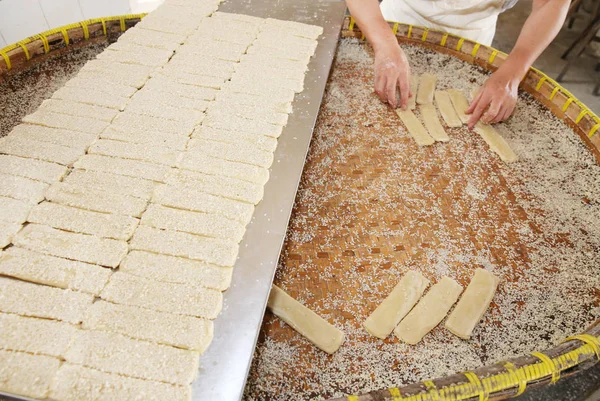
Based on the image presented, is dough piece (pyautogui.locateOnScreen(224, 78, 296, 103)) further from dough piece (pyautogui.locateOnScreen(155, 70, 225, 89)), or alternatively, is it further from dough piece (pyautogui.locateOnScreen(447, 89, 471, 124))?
dough piece (pyautogui.locateOnScreen(447, 89, 471, 124))

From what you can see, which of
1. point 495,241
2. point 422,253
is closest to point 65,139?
point 422,253

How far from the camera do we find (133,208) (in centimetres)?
160

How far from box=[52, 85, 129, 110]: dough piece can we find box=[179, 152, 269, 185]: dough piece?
1.77 feet

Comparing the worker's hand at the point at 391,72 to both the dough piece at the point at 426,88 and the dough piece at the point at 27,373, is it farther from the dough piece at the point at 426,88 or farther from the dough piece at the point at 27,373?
the dough piece at the point at 27,373

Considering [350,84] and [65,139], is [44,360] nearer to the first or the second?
[65,139]

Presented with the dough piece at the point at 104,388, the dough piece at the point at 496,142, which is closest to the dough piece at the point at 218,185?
the dough piece at the point at 104,388

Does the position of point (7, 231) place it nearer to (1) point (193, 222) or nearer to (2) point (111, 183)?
(2) point (111, 183)

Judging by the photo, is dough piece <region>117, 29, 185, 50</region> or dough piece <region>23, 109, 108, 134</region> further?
dough piece <region>117, 29, 185, 50</region>

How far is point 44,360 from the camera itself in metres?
1.20

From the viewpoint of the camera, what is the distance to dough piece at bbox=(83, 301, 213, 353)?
1264 millimetres

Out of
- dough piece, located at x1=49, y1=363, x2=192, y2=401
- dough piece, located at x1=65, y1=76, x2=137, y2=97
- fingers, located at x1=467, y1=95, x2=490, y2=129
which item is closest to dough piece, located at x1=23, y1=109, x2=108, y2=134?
dough piece, located at x1=65, y1=76, x2=137, y2=97

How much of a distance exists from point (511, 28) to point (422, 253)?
268 inches

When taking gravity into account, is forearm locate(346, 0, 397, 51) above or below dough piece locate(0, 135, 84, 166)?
above

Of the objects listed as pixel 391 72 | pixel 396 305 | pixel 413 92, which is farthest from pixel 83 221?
pixel 413 92
